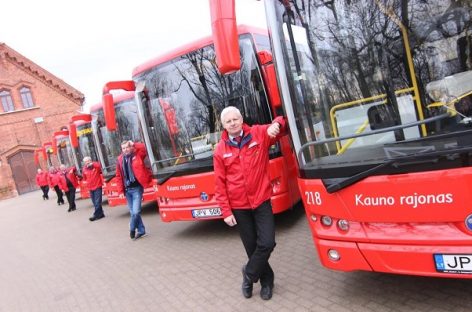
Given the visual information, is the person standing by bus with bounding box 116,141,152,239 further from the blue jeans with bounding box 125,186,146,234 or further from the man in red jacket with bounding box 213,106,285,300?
the man in red jacket with bounding box 213,106,285,300

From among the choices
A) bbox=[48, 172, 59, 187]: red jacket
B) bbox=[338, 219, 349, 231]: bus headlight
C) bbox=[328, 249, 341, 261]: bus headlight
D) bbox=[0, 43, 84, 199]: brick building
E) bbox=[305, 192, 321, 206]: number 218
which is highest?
bbox=[0, 43, 84, 199]: brick building

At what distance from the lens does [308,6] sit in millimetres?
3338

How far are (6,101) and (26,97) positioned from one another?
1.41 meters

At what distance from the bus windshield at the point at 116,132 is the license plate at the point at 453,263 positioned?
7219 mm

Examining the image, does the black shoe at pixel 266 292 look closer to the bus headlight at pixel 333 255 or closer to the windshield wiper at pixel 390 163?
the bus headlight at pixel 333 255

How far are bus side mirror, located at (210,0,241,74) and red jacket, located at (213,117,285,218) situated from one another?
736 mm

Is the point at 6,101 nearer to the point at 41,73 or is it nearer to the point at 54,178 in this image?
the point at 41,73

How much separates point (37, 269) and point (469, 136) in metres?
7.19

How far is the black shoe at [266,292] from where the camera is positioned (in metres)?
3.89

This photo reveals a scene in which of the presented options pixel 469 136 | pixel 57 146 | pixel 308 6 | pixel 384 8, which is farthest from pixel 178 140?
pixel 57 146

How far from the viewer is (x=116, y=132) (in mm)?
10133

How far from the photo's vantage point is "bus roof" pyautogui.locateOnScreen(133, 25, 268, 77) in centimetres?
562

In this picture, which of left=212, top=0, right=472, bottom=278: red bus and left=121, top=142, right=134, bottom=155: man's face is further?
left=121, top=142, right=134, bottom=155: man's face

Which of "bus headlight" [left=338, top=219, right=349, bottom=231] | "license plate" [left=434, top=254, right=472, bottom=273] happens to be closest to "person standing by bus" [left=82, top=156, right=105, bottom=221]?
"bus headlight" [left=338, top=219, right=349, bottom=231]
